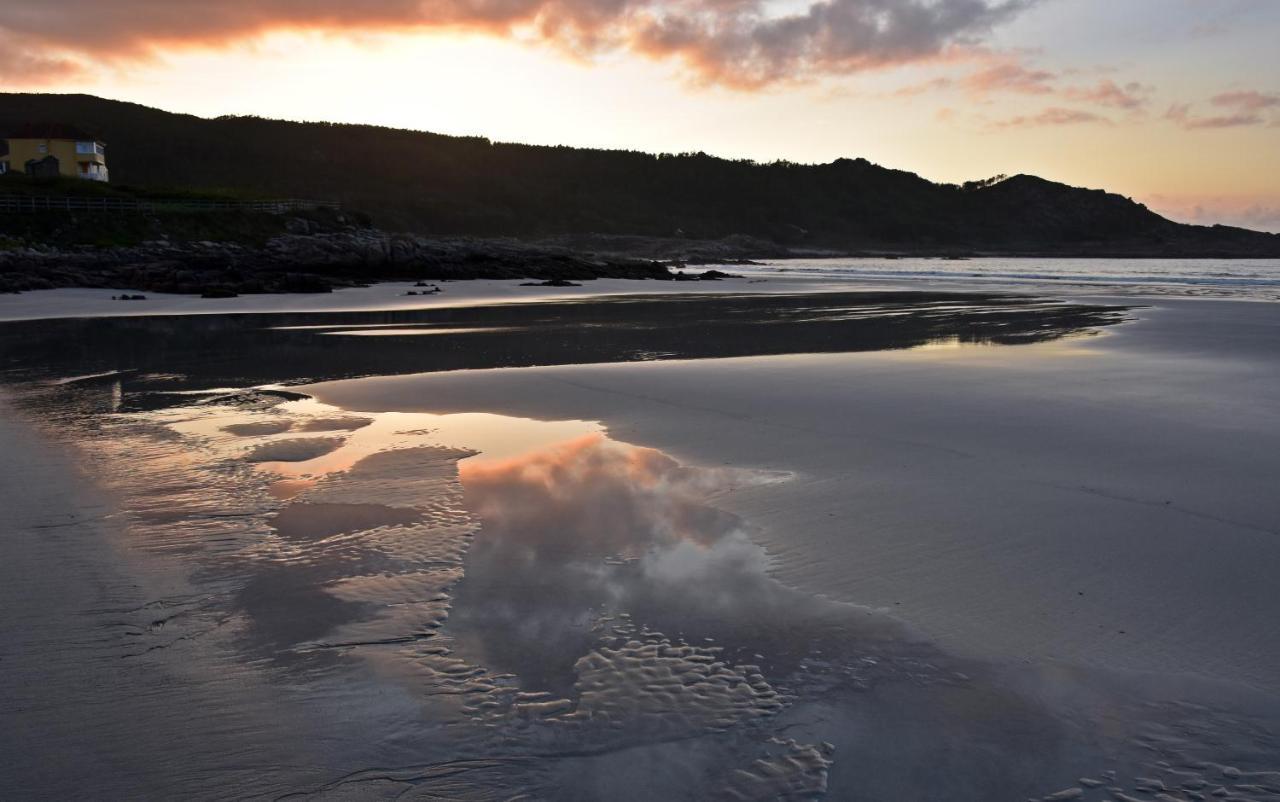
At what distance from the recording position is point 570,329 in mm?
20406

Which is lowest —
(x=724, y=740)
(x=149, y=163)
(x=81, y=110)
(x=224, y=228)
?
(x=724, y=740)

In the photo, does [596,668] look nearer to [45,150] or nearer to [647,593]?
[647,593]

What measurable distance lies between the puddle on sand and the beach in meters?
0.02

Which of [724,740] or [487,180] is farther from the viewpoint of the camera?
[487,180]

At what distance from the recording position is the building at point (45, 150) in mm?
58094

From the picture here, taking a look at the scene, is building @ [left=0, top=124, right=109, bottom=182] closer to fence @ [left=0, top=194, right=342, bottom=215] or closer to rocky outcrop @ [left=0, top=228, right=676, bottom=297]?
fence @ [left=0, top=194, right=342, bottom=215]

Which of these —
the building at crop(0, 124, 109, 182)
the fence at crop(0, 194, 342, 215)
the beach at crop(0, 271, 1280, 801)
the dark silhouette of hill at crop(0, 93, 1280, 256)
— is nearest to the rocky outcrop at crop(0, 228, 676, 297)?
the fence at crop(0, 194, 342, 215)

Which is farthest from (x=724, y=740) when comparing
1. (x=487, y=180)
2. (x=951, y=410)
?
(x=487, y=180)

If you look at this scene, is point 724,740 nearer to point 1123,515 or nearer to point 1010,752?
point 1010,752

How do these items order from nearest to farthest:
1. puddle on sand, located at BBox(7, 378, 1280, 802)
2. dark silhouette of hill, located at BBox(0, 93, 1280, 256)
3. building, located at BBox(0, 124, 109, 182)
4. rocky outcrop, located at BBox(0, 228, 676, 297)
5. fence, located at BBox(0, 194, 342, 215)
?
puddle on sand, located at BBox(7, 378, 1280, 802), rocky outcrop, located at BBox(0, 228, 676, 297), fence, located at BBox(0, 194, 342, 215), building, located at BBox(0, 124, 109, 182), dark silhouette of hill, located at BBox(0, 93, 1280, 256)

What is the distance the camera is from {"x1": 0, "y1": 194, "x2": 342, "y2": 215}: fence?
43344 mm

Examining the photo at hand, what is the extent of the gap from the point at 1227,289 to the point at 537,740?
42.4 m

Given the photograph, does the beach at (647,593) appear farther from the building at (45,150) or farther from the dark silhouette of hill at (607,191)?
the dark silhouette of hill at (607,191)

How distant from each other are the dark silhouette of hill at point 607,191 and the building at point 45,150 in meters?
53.2
